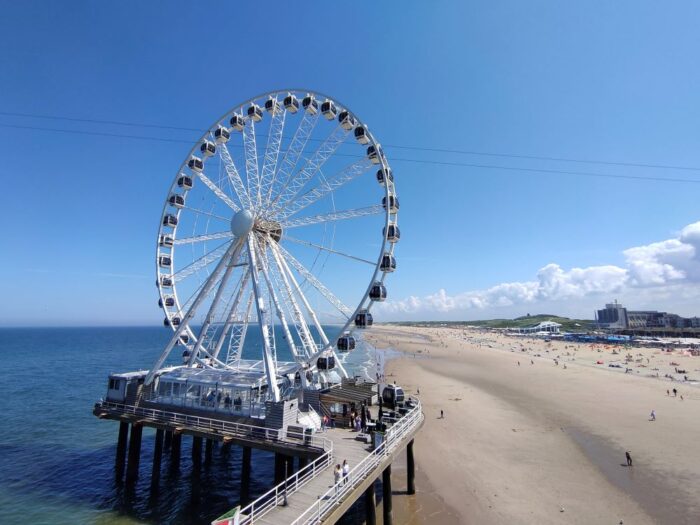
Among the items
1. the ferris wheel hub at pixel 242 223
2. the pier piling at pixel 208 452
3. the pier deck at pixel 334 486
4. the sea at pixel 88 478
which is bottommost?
the sea at pixel 88 478

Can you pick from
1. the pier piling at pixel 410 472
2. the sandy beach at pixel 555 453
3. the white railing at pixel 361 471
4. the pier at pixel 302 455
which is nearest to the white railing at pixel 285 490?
the pier at pixel 302 455

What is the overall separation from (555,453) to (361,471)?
18018mm

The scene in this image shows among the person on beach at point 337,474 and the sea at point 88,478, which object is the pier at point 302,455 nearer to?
the person on beach at point 337,474

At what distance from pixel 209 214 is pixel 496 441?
86.8 ft

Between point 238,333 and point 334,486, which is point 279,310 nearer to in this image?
point 238,333

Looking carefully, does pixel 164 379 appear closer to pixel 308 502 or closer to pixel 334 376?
pixel 334 376

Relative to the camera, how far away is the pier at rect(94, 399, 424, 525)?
13.0 m

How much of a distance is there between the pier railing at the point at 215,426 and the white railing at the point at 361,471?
193 cm

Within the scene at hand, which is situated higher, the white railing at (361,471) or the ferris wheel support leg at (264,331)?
the ferris wheel support leg at (264,331)

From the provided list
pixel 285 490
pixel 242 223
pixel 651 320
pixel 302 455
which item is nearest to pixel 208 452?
pixel 302 455

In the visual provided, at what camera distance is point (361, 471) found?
49.8 ft

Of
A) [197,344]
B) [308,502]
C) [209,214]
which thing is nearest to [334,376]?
[197,344]

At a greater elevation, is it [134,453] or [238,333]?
[238,333]

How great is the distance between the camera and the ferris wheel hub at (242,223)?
25.8 metres
